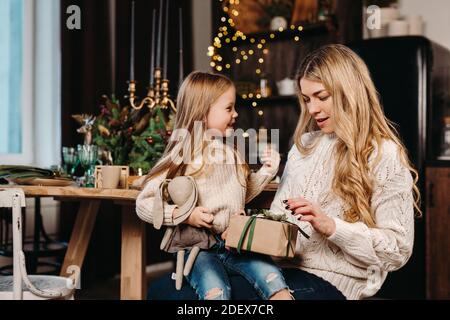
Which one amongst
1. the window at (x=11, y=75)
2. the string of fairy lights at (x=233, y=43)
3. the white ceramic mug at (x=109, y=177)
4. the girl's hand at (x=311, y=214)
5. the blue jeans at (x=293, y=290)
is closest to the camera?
the girl's hand at (x=311, y=214)

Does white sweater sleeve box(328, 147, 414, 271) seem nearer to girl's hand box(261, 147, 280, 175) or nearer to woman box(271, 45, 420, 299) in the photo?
woman box(271, 45, 420, 299)

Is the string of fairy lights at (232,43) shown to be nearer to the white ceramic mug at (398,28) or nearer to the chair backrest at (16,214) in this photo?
the white ceramic mug at (398,28)

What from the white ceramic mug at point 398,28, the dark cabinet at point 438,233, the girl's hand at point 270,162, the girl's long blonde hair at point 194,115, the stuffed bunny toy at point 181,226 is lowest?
the dark cabinet at point 438,233

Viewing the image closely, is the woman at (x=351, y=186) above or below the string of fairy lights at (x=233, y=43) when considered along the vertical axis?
below

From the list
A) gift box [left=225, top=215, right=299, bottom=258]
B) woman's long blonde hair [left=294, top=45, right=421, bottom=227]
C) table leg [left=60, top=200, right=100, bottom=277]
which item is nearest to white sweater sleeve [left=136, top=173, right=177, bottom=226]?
gift box [left=225, top=215, right=299, bottom=258]

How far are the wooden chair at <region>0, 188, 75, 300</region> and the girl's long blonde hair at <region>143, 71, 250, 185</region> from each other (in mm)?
387

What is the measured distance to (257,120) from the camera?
443 cm

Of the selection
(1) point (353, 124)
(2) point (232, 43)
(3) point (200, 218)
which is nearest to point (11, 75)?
(2) point (232, 43)

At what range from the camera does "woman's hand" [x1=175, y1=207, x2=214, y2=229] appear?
5.13 feet

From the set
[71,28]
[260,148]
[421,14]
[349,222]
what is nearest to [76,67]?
[71,28]

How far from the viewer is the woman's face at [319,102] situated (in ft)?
5.13

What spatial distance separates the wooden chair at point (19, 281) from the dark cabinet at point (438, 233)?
85.0 inches

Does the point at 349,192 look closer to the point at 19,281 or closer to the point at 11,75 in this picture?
the point at 19,281

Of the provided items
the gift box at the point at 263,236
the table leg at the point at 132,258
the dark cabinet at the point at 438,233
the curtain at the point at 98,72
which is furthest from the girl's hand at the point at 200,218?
the curtain at the point at 98,72
